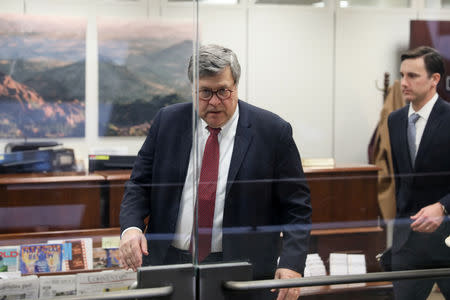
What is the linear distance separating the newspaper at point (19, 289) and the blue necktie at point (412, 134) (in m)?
1.38

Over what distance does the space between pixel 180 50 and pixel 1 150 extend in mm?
673

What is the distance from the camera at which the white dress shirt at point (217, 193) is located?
5.59 ft

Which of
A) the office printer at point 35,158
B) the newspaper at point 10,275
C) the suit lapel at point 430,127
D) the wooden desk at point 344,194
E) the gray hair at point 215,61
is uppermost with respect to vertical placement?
the gray hair at point 215,61

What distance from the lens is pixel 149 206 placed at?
1725mm

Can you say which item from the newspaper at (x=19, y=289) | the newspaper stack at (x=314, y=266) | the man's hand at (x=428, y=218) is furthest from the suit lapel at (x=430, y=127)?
the newspaper at (x=19, y=289)

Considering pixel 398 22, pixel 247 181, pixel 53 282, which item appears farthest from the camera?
pixel 398 22

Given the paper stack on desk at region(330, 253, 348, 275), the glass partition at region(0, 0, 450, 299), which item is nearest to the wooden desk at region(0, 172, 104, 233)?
the glass partition at region(0, 0, 450, 299)

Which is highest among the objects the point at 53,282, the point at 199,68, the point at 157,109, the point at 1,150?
the point at 199,68

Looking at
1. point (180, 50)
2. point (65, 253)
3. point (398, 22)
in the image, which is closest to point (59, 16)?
point (180, 50)

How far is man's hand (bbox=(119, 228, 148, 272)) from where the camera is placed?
171 cm

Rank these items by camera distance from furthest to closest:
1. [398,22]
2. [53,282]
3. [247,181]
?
[398,22], [247,181], [53,282]

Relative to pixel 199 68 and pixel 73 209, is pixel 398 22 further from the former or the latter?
pixel 73 209

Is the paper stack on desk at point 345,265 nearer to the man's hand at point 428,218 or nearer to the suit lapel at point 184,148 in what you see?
the man's hand at point 428,218

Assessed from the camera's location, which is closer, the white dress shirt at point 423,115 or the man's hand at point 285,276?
the man's hand at point 285,276
